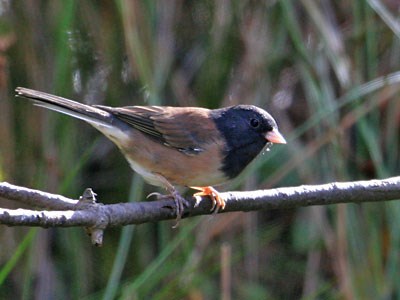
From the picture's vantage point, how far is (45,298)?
2.88m

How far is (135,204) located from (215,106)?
135cm

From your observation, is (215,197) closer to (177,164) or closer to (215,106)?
(177,164)

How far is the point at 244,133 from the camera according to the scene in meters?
2.76

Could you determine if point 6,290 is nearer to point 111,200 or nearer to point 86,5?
point 111,200

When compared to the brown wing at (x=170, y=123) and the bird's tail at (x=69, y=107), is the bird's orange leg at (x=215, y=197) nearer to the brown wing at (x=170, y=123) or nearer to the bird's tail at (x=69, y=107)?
the brown wing at (x=170, y=123)

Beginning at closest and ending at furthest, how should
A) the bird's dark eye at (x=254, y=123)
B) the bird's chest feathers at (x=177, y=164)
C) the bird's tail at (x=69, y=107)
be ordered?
the bird's tail at (x=69, y=107), the bird's chest feathers at (x=177, y=164), the bird's dark eye at (x=254, y=123)

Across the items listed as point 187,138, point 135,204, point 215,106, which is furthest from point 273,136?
point 135,204

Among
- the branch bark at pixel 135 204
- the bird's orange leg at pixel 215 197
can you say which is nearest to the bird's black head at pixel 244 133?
the bird's orange leg at pixel 215 197

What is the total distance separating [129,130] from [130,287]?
55 centimetres

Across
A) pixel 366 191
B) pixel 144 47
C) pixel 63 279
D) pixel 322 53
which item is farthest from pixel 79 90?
pixel 366 191

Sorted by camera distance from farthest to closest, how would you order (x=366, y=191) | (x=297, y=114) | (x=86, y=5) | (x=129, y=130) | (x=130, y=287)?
1. (x=297, y=114)
2. (x=86, y=5)
3. (x=129, y=130)
4. (x=130, y=287)
5. (x=366, y=191)

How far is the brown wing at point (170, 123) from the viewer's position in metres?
2.78

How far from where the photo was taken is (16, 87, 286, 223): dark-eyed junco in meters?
2.63

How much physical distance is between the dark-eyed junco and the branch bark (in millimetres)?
282
